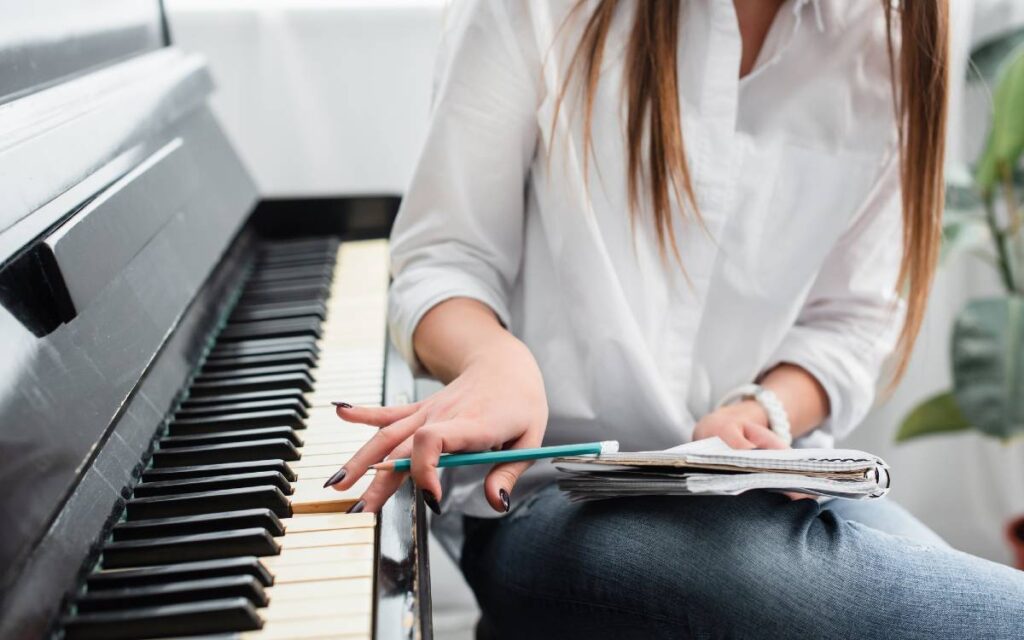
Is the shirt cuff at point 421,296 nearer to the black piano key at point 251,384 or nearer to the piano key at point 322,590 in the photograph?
the black piano key at point 251,384

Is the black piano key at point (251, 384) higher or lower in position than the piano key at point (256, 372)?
lower

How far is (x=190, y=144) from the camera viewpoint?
1.06m

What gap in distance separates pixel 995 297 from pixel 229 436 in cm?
125

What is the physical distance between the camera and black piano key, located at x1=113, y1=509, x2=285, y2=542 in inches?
22.0

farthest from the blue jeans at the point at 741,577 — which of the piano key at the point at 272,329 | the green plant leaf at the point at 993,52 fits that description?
the green plant leaf at the point at 993,52

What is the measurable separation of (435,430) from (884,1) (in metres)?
0.58

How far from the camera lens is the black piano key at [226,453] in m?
0.66

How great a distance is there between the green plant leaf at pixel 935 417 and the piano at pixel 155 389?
104 cm

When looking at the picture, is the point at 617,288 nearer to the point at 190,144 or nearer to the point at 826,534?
the point at 826,534

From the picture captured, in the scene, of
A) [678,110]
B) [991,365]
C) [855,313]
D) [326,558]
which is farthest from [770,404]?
[991,365]

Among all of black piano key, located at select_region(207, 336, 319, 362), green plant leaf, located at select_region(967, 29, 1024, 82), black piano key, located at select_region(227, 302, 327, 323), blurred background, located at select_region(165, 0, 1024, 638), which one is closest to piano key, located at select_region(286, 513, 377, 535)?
black piano key, located at select_region(207, 336, 319, 362)

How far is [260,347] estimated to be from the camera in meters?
0.89

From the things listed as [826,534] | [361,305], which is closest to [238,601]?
[826,534]

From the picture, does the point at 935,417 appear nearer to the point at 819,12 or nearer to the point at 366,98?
the point at 819,12
